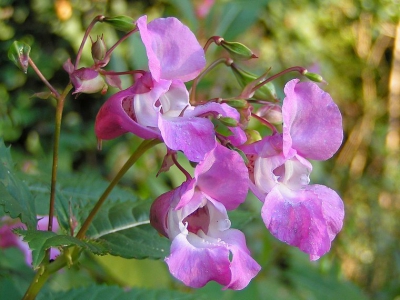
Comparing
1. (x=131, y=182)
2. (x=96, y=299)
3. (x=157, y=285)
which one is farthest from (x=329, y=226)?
(x=131, y=182)

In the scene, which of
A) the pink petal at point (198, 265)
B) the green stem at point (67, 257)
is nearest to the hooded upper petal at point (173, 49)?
the green stem at point (67, 257)

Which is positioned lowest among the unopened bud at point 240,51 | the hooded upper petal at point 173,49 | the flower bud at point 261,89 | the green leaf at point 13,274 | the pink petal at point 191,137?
Answer: the green leaf at point 13,274

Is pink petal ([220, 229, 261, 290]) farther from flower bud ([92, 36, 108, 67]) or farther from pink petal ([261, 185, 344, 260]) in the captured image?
flower bud ([92, 36, 108, 67])

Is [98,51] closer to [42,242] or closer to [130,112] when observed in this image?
[130,112]

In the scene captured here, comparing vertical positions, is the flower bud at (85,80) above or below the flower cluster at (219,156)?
A: above

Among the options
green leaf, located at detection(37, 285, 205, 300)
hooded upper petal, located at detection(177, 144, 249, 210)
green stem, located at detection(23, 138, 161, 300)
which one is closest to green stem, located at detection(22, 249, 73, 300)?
green stem, located at detection(23, 138, 161, 300)

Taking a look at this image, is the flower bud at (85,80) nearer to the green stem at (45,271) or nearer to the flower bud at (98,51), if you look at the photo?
the flower bud at (98,51)

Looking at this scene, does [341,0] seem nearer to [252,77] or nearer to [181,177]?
[181,177]
